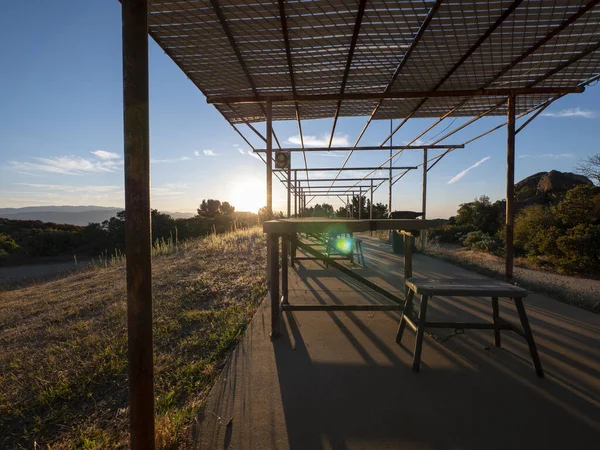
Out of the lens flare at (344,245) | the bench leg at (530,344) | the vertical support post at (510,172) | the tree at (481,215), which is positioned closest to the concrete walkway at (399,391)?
the bench leg at (530,344)

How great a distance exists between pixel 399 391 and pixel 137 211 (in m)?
2.02

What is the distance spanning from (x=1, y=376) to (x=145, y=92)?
9.78 ft

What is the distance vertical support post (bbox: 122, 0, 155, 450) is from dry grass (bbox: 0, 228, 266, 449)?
0.42 meters

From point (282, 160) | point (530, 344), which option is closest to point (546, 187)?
point (282, 160)

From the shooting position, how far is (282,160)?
668 cm

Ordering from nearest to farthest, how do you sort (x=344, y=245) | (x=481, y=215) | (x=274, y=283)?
(x=274, y=283) < (x=344, y=245) < (x=481, y=215)

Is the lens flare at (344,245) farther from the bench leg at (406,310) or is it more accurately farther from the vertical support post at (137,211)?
the vertical support post at (137,211)

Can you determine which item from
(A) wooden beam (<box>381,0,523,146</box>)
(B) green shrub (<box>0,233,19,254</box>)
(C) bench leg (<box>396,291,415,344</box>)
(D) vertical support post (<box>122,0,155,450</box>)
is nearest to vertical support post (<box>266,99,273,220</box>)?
(A) wooden beam (<box>381,0,523,146</box>)

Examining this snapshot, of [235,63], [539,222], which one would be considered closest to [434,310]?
[235,63]

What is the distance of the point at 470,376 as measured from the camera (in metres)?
2.23

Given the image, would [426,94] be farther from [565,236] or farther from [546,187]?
[546,187]

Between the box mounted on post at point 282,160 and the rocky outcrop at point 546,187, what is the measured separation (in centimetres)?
1831

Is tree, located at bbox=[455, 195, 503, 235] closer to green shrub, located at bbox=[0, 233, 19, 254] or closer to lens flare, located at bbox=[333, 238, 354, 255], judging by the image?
lens flare, located at bbox=[333, 238, 354, 255]

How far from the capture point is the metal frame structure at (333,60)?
1.29 m
